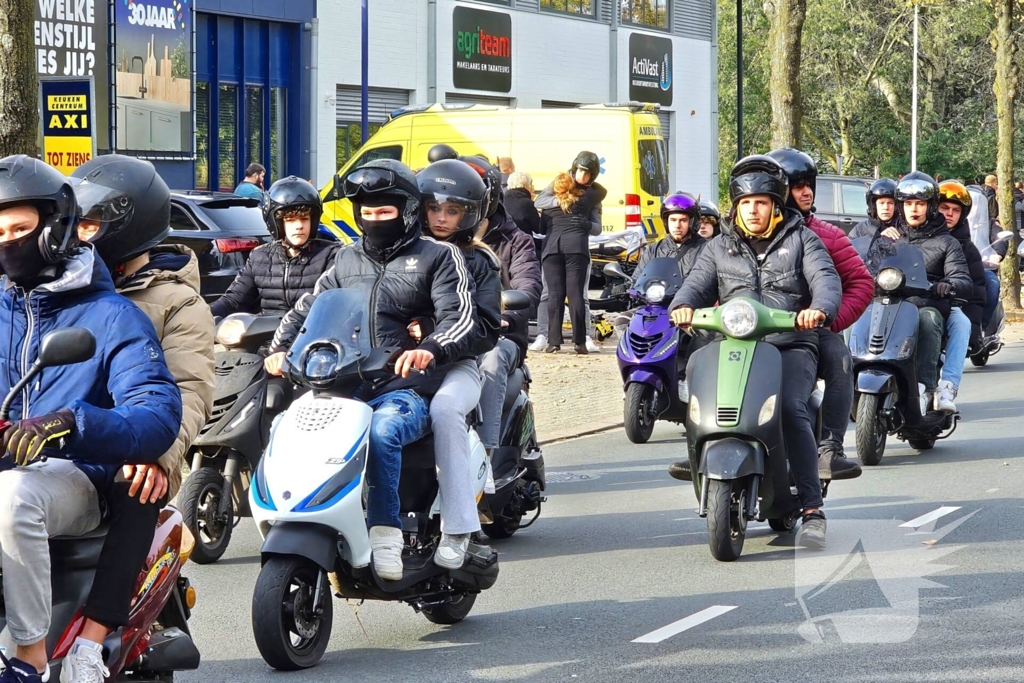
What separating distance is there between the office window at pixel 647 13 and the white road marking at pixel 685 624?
1382 inches

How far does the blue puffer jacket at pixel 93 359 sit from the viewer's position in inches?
161

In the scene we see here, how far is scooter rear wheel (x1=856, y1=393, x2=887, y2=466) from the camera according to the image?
1053cm

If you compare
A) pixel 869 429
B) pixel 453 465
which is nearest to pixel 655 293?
pixel 869 429

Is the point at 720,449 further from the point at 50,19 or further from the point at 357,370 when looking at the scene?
the point at 50,19

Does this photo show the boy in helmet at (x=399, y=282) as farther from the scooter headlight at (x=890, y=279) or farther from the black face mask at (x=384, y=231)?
the scooter headlight at (x=890, y=279)

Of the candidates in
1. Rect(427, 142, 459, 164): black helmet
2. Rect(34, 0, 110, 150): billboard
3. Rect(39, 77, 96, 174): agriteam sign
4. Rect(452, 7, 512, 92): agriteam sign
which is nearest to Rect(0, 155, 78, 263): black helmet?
Rect(427, 142, 459, 164): black helmet

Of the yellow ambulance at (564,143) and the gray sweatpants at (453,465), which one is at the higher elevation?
the yellow ambulance at (564,143)

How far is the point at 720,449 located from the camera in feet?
24.3

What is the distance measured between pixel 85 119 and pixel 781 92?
12425 millimetres

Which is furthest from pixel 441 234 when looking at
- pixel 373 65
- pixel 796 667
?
pixel 373 65

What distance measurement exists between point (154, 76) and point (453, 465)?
888 inches

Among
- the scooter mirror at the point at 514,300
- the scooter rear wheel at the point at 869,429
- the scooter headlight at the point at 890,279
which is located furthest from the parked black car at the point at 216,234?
the scooter mirror at the point at 514,300

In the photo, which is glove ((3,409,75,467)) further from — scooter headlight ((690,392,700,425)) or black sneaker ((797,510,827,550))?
black sneaker ((797,510,827,550))

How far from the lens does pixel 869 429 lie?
10.5 metres
